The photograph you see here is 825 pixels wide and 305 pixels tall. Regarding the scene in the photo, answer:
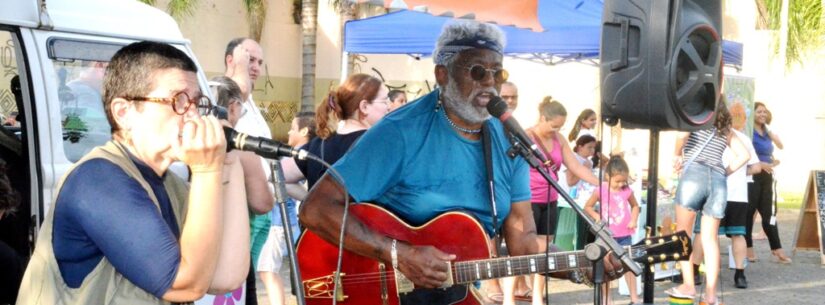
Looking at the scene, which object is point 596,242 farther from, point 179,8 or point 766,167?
point 179,8

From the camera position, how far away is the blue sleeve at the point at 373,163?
13.4 feet

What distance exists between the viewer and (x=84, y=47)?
5.09 meters

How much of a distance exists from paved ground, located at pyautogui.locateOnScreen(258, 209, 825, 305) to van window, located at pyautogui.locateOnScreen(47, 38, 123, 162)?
383 cm

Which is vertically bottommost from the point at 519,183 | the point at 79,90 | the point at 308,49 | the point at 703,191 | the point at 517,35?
the point at 703,191

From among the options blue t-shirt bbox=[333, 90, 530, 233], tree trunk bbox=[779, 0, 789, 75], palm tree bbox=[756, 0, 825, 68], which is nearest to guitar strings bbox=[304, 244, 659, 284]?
blue t-shirt bbox=[333, 90, 530, 233]

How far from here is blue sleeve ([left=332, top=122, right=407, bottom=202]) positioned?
4074mm

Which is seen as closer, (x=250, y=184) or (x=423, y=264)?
(x=423, y=264)

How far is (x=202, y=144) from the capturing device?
8.38 feet

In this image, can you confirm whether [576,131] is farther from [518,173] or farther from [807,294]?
[518,173]

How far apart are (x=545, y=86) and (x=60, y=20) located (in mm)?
20219

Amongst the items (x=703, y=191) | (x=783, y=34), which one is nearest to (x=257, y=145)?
(x=703, y=191)

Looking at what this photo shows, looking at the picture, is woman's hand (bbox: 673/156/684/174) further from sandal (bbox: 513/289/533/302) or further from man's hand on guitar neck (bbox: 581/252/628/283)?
man's hand on guitar neck (bbox: 581/252/628/283)

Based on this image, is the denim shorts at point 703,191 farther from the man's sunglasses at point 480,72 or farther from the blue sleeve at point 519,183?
the man's sunglasses at point 480,72

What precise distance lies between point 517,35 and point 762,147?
124 inches
